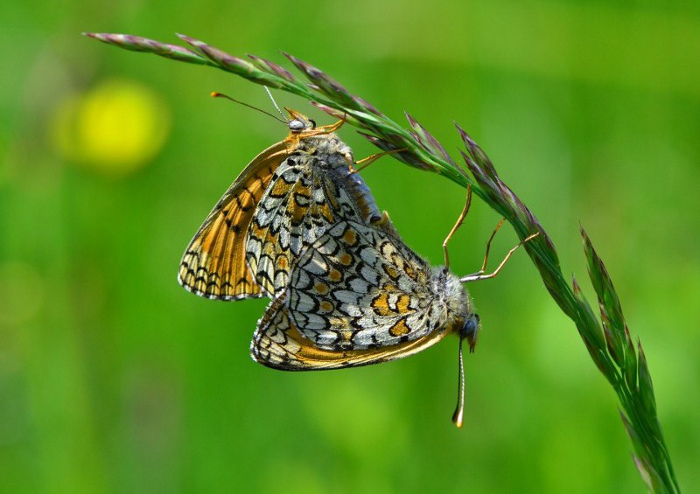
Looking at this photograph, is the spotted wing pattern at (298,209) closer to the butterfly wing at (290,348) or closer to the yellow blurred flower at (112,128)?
the butterfly wing at (290,348)

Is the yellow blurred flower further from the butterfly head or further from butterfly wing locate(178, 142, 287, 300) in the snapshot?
the butterfly head

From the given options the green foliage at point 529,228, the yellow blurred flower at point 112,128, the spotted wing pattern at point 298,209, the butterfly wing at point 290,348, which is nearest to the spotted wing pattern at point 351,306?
the butterfly wing at point 290,348

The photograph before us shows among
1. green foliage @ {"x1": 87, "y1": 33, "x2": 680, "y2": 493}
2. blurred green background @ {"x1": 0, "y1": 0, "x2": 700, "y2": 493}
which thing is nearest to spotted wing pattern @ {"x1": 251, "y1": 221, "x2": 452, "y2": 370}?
green foliage @ {"x1": 87, "y1": 33, "x2": 680, "y2": 493}

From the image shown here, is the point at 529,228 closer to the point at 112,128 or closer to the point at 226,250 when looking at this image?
the point at 226,250

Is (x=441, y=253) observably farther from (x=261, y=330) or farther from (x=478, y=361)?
(x=261, y=330)

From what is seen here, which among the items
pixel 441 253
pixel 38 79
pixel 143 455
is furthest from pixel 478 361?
pixel 38 79

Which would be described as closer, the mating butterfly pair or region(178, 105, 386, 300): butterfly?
the mating butterfly pair
